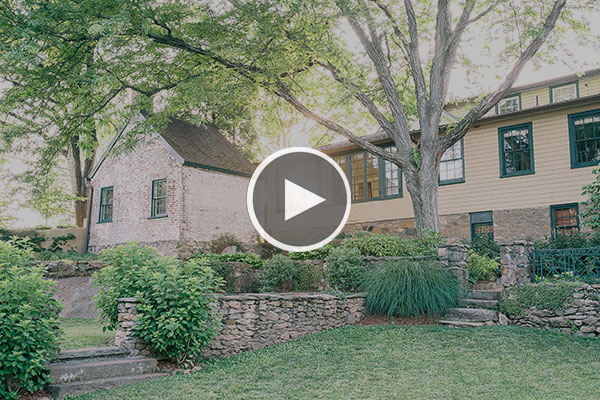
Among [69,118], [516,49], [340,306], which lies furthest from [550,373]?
[69,118]

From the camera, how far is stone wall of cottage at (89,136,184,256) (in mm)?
19250

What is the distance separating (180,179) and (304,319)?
11.0 metres

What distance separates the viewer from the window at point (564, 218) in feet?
49.5

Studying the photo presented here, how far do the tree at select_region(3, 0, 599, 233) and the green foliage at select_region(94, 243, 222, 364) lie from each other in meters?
5.49

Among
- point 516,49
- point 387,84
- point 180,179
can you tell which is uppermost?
point 516,49

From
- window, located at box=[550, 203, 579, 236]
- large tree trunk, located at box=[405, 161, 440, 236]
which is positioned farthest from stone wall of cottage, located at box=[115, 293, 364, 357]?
window, located at box=[550, 203, 579, 236]

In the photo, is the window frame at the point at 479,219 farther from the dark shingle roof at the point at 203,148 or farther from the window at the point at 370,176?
the dark shingle roof at the point at 203,148

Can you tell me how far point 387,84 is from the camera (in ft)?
43.9

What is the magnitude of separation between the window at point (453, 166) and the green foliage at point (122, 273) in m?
12.1

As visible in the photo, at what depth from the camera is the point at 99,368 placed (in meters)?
6.48

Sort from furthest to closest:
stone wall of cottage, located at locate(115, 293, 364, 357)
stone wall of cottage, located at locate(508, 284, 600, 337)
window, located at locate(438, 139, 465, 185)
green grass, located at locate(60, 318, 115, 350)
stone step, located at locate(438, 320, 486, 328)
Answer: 1. window, located at locate(438, 139, 465, 185)
2. stone step, located at locate(438, 320, 486, 328)
3. stone wall of cottage, located at locate(508, 284, 600, 337)
4. green grass, located at locate(60, 318, 115, 350)
5. stone wall of cottage, located at locate(115, 293, 364, 357)

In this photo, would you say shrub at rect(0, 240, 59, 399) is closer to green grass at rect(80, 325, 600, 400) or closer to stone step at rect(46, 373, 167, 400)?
stone step at rect(46, 373, 167, 400)

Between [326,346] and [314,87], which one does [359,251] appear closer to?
[326,346]

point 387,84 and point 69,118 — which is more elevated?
point 387,84
